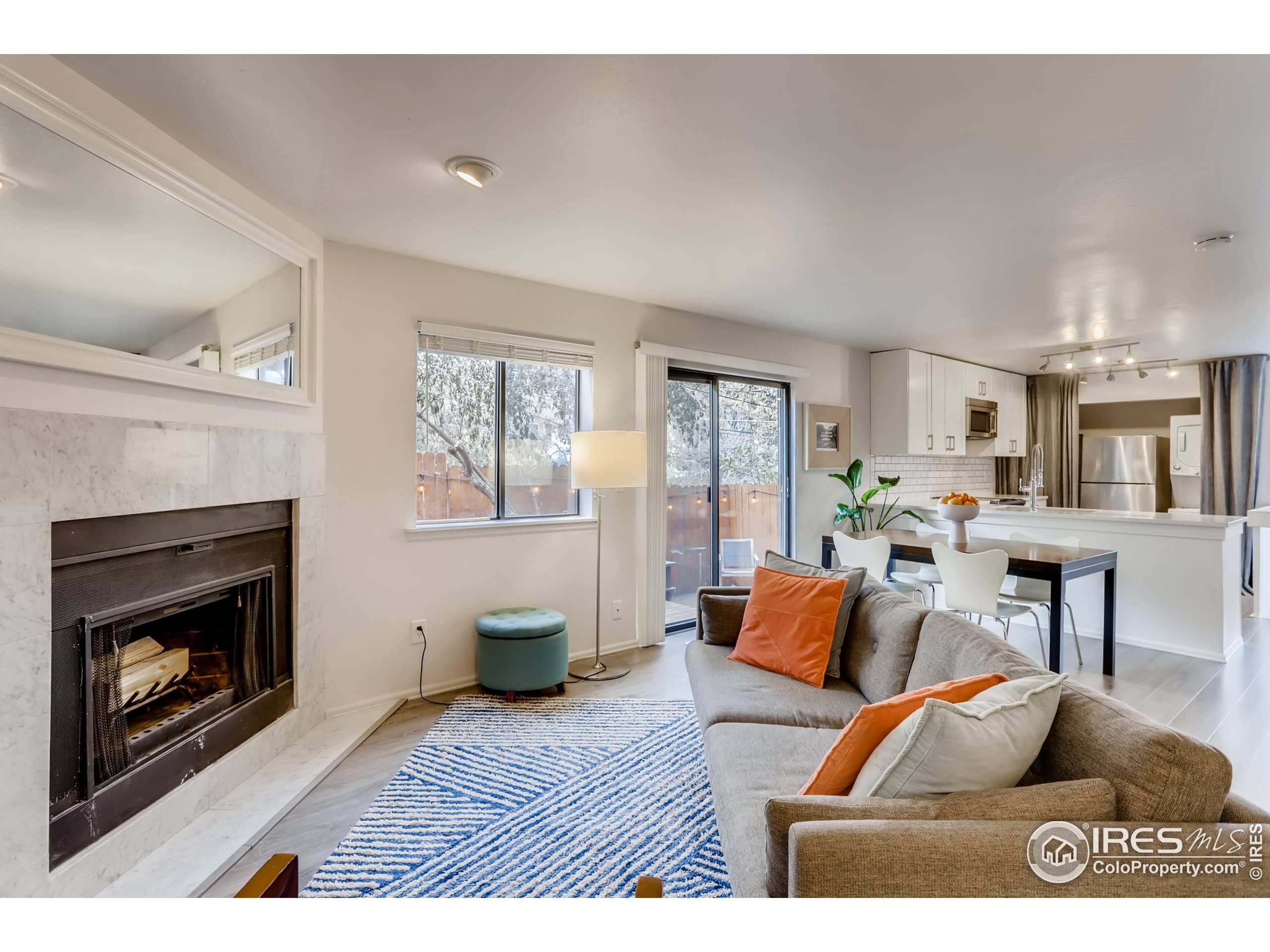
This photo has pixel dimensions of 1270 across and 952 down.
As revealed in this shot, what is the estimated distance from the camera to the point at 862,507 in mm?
5730

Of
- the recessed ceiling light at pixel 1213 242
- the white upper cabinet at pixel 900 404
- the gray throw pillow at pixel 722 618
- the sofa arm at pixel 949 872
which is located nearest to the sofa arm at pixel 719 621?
the gray throw pillow at pixel 722 618

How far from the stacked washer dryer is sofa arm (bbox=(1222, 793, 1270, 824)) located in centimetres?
701

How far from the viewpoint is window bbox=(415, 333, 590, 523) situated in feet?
11.4

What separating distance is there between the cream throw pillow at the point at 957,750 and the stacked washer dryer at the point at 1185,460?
709 centimetres

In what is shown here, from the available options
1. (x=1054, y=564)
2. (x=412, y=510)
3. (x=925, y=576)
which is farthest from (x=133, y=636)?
(x=925, y=576)

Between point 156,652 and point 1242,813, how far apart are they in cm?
300

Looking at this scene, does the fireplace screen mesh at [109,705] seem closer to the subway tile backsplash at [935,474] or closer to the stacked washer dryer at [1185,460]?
the subway tile backsplash at [935,474]

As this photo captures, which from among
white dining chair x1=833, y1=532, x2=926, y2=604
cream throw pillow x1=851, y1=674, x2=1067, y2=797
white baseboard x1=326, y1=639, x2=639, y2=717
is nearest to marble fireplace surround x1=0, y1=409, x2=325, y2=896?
white baseboard x1=326, y1=639, x2=639, y2=717

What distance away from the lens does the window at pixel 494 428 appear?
3488mm

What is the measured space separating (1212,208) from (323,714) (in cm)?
445

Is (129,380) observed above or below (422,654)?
above

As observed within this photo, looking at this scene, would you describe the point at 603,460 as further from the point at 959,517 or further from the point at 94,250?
the point at 959,517

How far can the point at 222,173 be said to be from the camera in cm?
A: 229

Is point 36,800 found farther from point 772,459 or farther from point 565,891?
point 772,459
